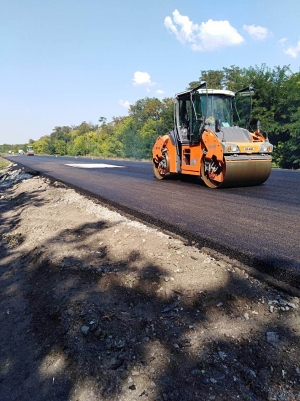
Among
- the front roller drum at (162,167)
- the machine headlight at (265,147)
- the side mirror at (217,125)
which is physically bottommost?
the front roller drum at (162,167)

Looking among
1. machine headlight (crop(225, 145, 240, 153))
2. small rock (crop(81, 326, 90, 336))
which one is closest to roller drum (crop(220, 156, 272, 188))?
machine headlight (crop(225, 145, 240, 153))

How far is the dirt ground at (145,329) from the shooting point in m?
1.94

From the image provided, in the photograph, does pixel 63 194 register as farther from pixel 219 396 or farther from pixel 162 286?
pixel 219 396

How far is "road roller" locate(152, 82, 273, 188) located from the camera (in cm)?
762

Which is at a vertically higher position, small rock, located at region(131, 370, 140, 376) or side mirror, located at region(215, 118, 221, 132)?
side mirror, located at region(215, 118, 221, 132)

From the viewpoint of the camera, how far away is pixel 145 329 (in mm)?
2416

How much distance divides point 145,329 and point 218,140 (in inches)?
238

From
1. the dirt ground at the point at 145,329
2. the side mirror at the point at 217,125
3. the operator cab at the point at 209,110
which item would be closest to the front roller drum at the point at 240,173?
the side mirror at the point at 217,125

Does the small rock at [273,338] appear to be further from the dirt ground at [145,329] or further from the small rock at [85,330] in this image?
the small rock at [85,330]

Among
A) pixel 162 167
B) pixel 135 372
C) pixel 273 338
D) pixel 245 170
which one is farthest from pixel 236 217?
pixel 162 167

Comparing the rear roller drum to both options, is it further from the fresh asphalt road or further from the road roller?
the fresh asphalt road

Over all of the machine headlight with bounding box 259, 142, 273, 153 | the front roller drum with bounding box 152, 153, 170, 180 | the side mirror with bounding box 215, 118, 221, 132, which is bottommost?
the front roller drum with bounding box 152, 153, 170, 180

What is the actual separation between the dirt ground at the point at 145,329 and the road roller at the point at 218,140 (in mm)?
→ 4249

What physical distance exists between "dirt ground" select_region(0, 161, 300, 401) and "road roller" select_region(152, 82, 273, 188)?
13.9 ft
